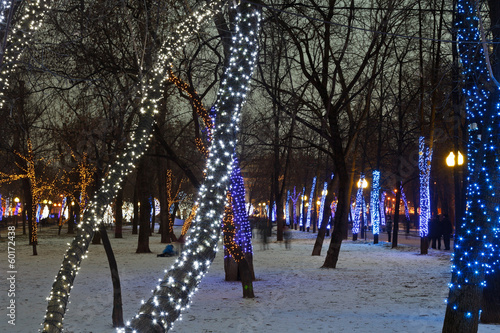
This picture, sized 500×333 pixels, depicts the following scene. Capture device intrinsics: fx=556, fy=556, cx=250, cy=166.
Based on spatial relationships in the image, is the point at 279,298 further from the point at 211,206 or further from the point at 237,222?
the point at 211,206

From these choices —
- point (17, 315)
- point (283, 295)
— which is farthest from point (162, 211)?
point (17, 315)

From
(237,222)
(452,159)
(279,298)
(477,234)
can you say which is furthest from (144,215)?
(477,234)

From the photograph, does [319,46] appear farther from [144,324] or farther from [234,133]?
[144,324]

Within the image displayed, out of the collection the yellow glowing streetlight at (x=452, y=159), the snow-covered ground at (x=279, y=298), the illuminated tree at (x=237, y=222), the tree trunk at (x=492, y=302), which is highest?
the yellow glowing streetlight at (x=452, y=159)

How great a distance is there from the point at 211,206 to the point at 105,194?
222 cm

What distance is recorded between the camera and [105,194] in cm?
671

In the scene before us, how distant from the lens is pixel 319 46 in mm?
19109

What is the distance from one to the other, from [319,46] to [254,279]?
883 cm

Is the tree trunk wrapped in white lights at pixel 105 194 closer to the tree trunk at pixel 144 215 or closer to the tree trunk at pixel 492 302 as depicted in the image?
the tree trunk at pixel 492 302

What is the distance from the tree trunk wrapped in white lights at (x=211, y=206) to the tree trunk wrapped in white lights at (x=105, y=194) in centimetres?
140

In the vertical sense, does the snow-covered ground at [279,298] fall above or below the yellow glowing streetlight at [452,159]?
below

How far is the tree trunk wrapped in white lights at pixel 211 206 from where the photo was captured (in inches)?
173

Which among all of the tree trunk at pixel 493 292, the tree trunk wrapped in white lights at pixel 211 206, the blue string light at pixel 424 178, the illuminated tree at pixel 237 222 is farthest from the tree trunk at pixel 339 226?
the tree trunk wrapped in white lights at pixel 211 206

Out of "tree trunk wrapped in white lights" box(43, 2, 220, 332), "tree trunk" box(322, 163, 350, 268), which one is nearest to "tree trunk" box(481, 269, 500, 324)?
"tree trunk wrapped in white lights" box(43, 2, 220, 332)
